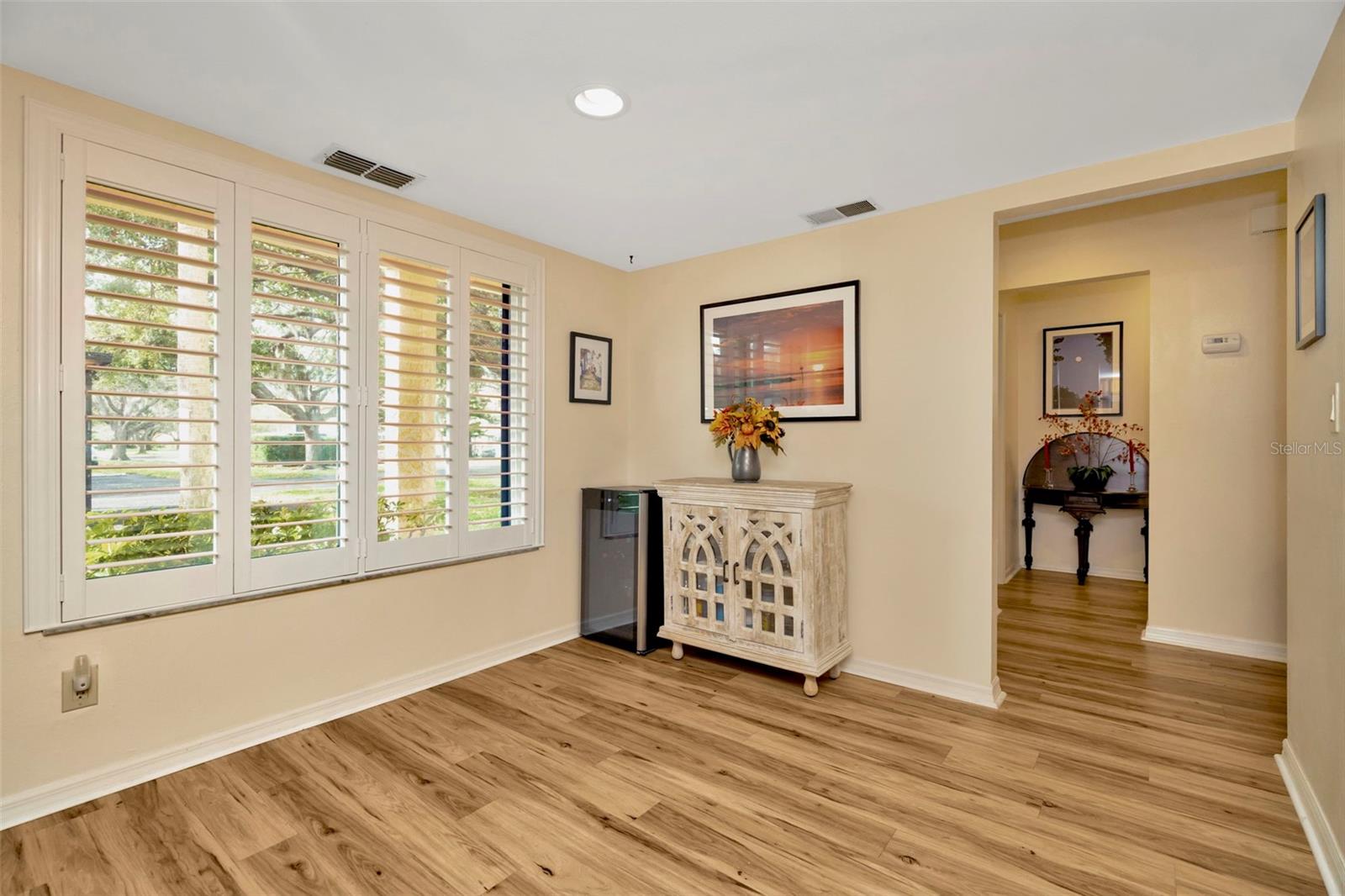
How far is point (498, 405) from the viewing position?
3.56 meters

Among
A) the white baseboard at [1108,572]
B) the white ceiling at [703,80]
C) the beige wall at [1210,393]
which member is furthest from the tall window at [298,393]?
the white baseboard at [1108,572]

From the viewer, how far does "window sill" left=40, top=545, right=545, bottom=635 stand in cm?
218

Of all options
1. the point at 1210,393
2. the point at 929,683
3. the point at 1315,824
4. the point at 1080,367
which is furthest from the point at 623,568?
the point at 1080,367

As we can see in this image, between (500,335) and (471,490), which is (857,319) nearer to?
(500,335)

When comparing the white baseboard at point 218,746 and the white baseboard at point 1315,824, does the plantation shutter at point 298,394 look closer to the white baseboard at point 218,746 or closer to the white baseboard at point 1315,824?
the white baseboard at point 218,746

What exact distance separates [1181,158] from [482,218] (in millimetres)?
3139

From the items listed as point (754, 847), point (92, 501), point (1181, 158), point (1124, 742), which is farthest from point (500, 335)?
point (1124, 742)

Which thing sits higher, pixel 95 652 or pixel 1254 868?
pixel 95 652

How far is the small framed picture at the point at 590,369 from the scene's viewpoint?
13.1 ft

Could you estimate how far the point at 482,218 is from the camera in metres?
3.38

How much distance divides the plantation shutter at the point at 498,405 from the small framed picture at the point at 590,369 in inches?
12.8

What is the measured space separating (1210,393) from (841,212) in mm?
2440

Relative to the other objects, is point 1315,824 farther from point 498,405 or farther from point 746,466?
point 498,405

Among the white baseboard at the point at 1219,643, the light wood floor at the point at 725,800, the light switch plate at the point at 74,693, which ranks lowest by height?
the light wood floor at the point at 725,800
